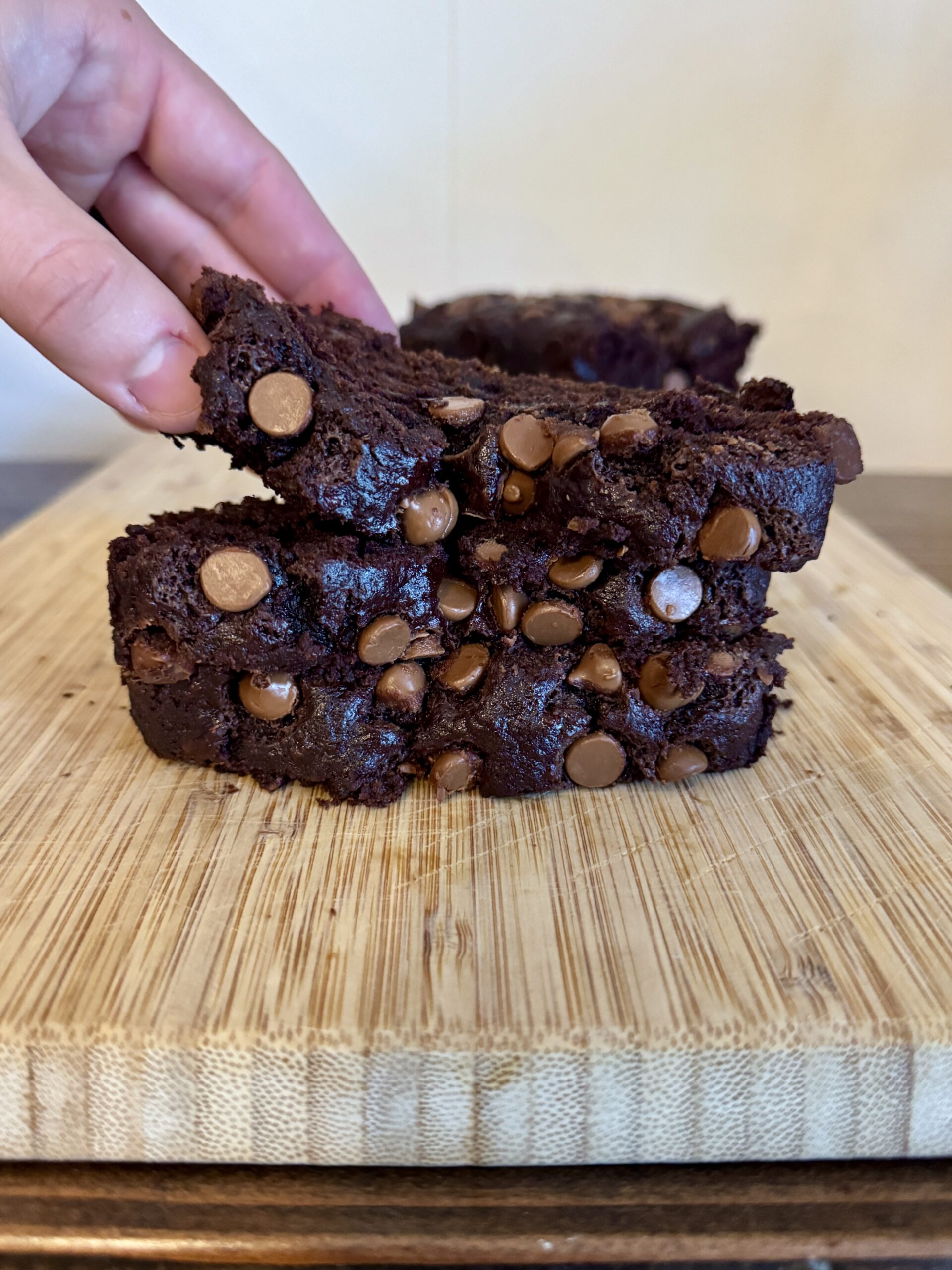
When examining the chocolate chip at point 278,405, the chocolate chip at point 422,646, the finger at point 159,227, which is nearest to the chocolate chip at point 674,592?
the chocolate chip at point 422,646

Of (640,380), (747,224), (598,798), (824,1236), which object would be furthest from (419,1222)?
(747,224)

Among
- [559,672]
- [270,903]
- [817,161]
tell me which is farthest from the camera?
[817,161]

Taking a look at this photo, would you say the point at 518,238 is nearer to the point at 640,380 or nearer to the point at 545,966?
the point at 640,380

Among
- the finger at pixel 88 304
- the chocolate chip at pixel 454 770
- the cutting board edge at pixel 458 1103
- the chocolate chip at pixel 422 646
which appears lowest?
the cutting board edge at pixel 458 1103

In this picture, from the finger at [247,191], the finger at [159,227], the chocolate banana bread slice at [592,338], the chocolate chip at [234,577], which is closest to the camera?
the chocolate chip at [234,577]

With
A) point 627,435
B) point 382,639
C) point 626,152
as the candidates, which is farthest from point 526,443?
point 626,152

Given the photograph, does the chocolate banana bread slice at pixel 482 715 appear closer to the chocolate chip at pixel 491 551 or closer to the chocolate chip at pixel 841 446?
the chocolate chip at pixel 491 551

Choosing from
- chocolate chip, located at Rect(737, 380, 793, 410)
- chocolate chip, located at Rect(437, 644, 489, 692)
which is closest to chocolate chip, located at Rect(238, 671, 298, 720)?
chocolate chip, located at Rect(437, 644, 489, 692)
